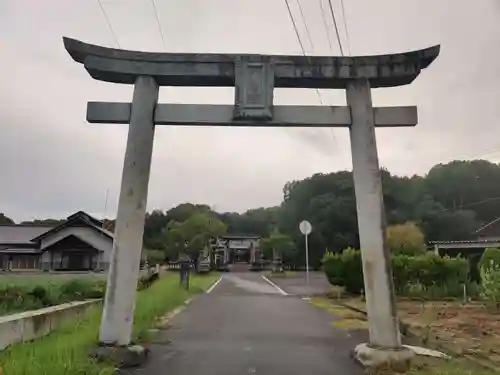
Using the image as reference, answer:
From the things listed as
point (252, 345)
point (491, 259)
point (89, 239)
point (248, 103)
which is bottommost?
point (252, 345)

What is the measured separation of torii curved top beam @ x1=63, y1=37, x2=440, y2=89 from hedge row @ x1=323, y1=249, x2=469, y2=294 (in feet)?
40.7

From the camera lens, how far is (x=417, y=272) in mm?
19469

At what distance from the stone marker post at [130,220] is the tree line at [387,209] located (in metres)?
39.1

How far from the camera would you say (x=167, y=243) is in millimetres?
51812

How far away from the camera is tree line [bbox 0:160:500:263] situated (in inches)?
1907

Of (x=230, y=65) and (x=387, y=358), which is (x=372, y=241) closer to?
(x=387, y=358)

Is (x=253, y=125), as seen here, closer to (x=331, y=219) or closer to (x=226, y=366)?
(x=226, y=366)


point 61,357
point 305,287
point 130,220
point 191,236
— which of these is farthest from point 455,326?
point 191,236

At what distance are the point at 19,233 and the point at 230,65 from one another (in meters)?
48.9

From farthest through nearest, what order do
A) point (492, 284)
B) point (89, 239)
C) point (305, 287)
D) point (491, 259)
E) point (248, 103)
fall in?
point (89, 239) → point (305, 287) → point (491, 259) → point (492, 284) → point (248, 103)

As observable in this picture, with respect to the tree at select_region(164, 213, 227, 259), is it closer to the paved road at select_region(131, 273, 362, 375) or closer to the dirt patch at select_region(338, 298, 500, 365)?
the dirt patch at select_region(338, 298, 500, 365)

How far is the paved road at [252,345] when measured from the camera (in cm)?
706

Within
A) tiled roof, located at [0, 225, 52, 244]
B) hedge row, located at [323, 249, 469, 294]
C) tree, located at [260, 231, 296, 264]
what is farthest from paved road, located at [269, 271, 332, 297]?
tiled roof, located at [0, 225, 52, 244]

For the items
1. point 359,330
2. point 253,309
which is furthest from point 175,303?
point 359,330
